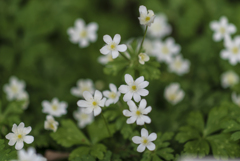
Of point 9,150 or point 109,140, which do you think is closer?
point 9,150

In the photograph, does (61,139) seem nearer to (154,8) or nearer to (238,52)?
(238,52)

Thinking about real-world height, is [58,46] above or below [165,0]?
below

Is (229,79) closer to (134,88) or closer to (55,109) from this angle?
(134,88)

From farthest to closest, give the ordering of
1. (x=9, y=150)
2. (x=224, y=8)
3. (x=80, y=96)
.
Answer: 1. (x=224, y=8)
2. (x=80, y=96)
3. (x=9, y=150)

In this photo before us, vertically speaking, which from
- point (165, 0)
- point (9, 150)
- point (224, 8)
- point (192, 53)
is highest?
point (165, 0)

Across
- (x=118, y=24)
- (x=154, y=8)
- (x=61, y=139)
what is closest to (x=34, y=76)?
(x=61, y=139)

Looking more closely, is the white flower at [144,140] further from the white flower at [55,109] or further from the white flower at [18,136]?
the white flower at [55,109]

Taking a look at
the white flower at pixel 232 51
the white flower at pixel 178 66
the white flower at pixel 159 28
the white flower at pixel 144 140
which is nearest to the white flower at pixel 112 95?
the white flower at pixel 144 140
